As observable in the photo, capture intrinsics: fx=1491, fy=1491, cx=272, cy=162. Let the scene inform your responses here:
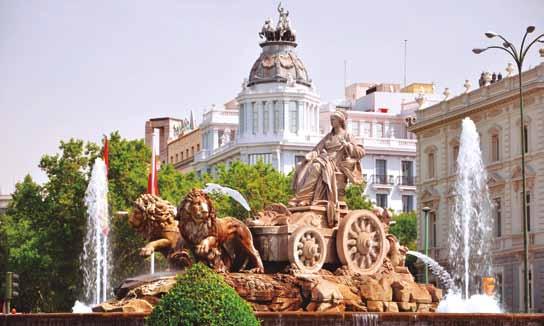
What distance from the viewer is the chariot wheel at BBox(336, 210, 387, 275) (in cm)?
2720

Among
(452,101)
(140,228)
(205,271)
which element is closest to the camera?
(205,271)

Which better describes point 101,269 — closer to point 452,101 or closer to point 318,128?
point 452,101

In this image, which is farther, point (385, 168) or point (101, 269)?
point (385, 168)

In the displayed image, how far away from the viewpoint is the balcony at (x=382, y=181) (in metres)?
115

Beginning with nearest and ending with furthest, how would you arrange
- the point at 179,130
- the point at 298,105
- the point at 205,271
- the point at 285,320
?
the point at 205,271
the point at 285,320
the point at 298,105
the point at 179,130

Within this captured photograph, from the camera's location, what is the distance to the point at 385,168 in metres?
116

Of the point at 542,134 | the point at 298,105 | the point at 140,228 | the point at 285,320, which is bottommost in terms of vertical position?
the point at 285,320

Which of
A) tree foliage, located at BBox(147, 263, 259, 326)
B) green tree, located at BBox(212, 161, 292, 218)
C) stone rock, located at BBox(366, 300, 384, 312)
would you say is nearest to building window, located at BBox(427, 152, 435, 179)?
green tree, located at BBox(212, 161, 292, 218)

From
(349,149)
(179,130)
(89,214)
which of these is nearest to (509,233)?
(89,214)

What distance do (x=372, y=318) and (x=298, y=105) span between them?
293 ft

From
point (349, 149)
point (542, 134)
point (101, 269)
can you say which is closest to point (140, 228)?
point (349, 149)

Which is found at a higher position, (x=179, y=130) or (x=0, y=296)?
(x=179, y=130)

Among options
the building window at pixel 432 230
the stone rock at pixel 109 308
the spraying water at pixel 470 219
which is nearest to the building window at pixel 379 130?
the building window at pixel 432 230

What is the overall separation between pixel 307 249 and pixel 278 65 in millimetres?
84803
